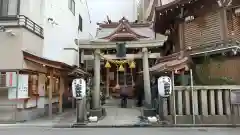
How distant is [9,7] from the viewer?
667 inches

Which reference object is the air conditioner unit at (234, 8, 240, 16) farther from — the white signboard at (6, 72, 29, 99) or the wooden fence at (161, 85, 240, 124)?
the white signboard at (6, 72, 29, 99)

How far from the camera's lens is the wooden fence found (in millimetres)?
13609

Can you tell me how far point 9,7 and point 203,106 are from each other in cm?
1401

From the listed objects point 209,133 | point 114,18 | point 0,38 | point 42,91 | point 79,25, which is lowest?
point 209,133

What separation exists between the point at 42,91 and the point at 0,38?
4.71 m

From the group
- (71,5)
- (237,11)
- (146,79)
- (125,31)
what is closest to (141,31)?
(125,31)

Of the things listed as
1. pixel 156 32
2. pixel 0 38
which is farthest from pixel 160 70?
pixel 0 38

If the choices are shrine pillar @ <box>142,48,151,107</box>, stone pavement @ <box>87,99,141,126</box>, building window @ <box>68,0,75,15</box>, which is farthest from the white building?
shrine pillar @ <box>142,48,151,107</box>

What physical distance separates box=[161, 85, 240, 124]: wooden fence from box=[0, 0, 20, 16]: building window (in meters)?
11.7

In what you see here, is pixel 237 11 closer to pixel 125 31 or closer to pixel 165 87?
pixel 165 87

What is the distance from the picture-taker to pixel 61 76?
68.8 ft

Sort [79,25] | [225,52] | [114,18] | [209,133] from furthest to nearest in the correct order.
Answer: [114,18], [79,25], [225,52], [209,133]

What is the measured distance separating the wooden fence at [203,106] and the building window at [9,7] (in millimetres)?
11695

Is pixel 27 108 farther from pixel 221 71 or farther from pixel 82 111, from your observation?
pixel 221 71
